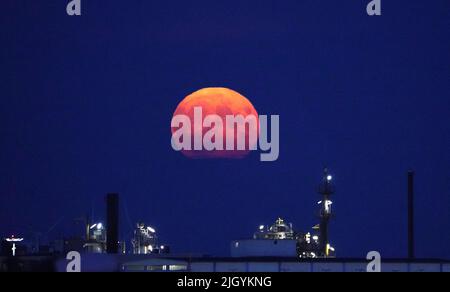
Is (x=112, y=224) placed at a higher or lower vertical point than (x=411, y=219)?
lower

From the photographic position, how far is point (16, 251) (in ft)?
255

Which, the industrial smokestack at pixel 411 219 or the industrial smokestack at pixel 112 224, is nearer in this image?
the industrial smokestack at pixel 112 224

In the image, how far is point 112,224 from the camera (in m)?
67.8

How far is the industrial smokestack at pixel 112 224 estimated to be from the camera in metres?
66.9

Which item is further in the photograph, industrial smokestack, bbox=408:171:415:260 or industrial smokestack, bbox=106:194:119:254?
industrial smokestack, bbox=408:171:415:260

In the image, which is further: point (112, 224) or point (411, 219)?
point (411, 219)

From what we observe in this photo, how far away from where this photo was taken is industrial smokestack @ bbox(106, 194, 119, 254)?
66.9 meters
